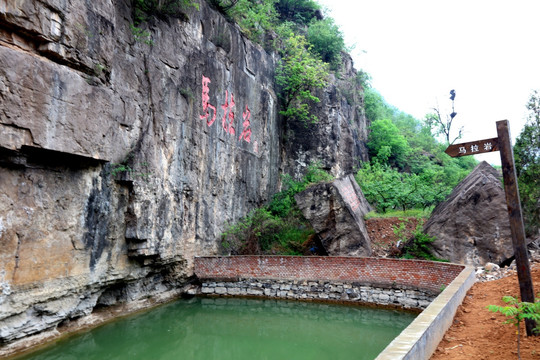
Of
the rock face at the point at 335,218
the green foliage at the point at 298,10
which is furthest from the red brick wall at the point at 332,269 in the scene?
the green foliage at the point at 298,10

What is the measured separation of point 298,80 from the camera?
15.5m

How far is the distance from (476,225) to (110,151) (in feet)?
30.4

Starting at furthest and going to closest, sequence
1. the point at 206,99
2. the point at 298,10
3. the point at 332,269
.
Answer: the point at 298,10, the point at 206,99, the point at 332,269

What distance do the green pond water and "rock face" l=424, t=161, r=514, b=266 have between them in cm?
259

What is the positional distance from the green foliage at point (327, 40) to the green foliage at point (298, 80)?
2.22 meters

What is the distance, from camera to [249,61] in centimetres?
1345

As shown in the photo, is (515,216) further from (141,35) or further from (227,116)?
(227,116)

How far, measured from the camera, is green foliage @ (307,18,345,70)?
18641mm

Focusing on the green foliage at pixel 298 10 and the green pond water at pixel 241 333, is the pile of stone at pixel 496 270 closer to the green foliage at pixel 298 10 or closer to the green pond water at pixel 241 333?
the green pond water at pixel 241 333

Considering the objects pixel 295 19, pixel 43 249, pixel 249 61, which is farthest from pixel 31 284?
pixel 295 19

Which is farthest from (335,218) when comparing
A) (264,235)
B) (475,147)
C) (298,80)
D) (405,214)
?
(475,147)

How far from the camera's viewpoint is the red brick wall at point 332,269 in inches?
Result: 344

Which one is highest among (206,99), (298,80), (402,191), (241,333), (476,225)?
(298,80)

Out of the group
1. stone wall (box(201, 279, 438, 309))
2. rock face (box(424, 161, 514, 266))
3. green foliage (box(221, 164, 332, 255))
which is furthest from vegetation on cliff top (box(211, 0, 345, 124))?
stone wall (box(201, 279, 438, 309))
